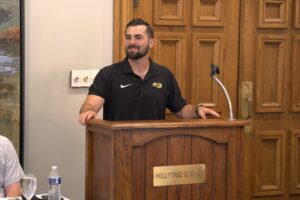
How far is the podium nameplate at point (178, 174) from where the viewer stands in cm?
226

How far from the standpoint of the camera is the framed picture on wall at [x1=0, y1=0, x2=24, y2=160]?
126 inches

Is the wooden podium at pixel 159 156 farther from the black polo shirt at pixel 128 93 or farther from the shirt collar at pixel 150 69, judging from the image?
the shirt collar at pixel 150 69

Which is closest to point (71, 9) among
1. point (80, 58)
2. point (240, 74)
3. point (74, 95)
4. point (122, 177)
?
point (80, 58)

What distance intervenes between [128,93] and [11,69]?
776mm

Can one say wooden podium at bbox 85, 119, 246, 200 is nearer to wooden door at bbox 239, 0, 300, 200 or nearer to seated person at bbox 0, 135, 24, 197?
seated person at bbox 0, 135, 24, 197

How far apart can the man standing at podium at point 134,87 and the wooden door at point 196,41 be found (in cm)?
46

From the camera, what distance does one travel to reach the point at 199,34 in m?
3.66

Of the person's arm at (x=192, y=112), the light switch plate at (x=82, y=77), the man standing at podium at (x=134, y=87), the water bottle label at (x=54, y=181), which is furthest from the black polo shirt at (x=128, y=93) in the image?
the water bottle label at (x=54, y=181)

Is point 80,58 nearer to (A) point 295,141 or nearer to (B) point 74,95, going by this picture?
(B) point 74,95

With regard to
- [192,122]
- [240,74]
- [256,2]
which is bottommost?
[192,122]

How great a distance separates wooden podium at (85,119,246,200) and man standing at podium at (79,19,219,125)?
1.63ft

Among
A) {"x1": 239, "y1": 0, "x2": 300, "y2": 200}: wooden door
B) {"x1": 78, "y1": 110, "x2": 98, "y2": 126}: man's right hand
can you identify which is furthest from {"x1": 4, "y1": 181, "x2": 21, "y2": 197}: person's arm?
{"x1": 239, "y1": 0, "x2": 300, "y2": 200}: wooden door

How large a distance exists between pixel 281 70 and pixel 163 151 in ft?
6.19

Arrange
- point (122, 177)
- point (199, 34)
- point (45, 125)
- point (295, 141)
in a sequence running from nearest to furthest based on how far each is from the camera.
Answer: point (122, 177)
point (45, 125)
point (199, 34)
point (295, 141)
